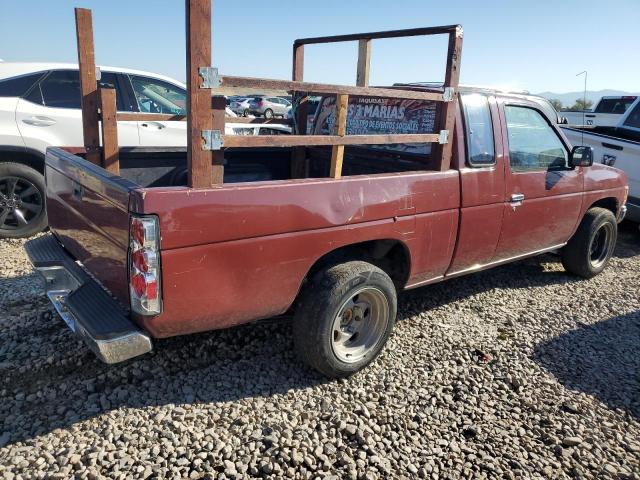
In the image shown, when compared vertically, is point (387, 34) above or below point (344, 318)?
above

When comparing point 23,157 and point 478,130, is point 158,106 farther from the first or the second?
point 478,130

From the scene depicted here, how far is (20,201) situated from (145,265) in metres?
3.99

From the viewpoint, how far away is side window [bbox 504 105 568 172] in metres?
4.11

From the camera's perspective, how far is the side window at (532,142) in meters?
4.11

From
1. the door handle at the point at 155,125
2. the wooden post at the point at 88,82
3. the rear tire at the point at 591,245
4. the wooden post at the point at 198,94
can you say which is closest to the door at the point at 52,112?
the door handle at the point at 155,125

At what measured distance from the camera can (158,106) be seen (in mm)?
6426

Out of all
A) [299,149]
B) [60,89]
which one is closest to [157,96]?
[60,89]

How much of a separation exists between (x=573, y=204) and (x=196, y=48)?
377cm

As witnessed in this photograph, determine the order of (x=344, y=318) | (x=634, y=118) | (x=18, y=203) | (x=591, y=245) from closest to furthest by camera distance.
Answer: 1. (x=344, y=318)
2. (x=591, y=245)
3. (x=18, y=203)
4. (x=634, y=118)

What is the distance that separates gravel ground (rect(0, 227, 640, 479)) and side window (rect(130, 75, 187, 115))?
291 cm

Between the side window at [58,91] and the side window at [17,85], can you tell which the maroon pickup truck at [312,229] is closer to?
the side window at [58,91]

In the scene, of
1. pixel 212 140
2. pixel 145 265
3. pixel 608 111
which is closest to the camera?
pixel 145 265

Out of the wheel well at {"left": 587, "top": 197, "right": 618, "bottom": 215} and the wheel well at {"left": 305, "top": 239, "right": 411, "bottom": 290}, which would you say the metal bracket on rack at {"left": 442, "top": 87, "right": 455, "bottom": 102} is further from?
the wheel well at {"left": 587, "top": 197, "right": 618, "bottom": 215}

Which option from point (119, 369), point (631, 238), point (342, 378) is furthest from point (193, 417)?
point (631, 238)
